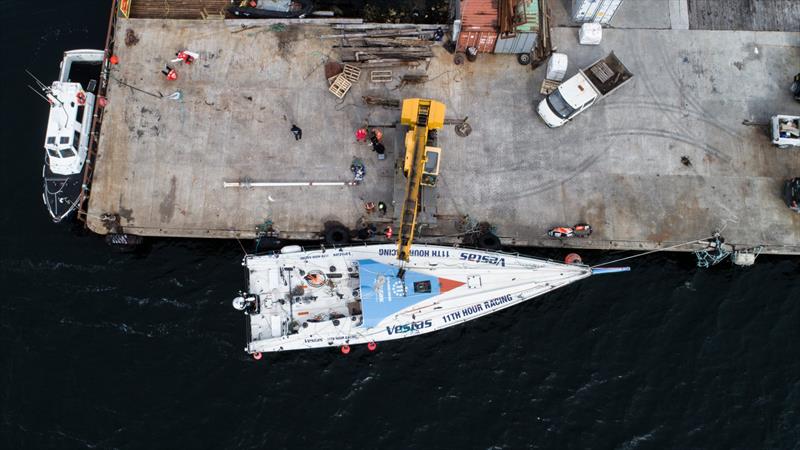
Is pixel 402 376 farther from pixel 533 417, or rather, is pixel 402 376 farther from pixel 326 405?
pixel 533 417

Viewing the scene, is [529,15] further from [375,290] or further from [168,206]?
[168,206]

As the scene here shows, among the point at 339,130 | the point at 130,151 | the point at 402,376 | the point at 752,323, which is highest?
the point at 339,130

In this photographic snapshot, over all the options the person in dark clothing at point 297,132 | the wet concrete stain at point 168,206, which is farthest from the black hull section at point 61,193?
the person in dark clothing at point 297,132

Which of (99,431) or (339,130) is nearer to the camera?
(99,431)

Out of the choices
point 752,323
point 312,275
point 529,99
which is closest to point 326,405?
point 312,275

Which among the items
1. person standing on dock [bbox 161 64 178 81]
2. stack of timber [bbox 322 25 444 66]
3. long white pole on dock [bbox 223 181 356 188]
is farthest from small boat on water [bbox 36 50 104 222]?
stack of timber [bbox 322 25 444 66]

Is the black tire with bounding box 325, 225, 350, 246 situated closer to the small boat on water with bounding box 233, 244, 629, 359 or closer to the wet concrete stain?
the small boat on water with bounding box 233, 244, 629, 359

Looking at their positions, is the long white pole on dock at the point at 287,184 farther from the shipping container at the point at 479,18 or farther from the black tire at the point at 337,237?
the shipping container at the point at 479,18
